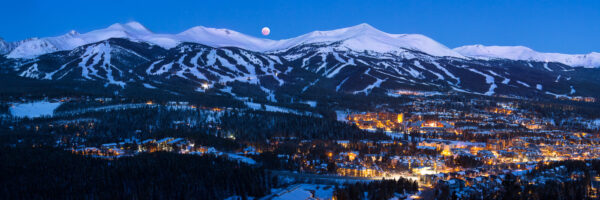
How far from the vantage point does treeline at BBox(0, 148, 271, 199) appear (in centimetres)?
6281

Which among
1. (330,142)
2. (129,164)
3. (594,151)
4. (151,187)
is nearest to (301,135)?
(330,142)

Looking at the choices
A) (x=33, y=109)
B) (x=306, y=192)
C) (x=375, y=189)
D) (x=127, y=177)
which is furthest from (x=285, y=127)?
(x=33, y=109)

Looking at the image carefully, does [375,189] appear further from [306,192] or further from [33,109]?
[33,109]

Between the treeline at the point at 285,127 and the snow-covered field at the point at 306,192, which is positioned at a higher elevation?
the treeline at the point at 285,127

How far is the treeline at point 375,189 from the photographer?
62.4 meters

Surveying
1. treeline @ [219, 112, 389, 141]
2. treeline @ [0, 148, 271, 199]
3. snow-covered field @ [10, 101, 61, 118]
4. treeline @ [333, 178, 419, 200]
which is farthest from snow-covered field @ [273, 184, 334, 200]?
snow-covered field @ [10, 101, 61, 118]

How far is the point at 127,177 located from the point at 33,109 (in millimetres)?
96981

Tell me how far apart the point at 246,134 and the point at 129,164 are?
3844 cm

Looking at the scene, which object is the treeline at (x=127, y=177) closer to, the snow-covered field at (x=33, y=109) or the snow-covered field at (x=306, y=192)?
the snow-covered field at (x=306, y=192)

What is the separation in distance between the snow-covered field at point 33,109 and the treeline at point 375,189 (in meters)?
111

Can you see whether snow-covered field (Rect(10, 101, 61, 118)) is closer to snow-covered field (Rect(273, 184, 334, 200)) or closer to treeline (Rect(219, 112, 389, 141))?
treeline (Rect(219, 112, 389, 141))

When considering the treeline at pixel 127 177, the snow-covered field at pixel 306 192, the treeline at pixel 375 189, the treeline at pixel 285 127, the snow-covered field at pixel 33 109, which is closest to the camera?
the treeline at pixel 375 189

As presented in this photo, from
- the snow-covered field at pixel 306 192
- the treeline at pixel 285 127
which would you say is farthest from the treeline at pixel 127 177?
the treeline at pixel 285 127

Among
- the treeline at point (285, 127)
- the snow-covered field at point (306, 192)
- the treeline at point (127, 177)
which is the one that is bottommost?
the snow-covered field at point (306, 192)
